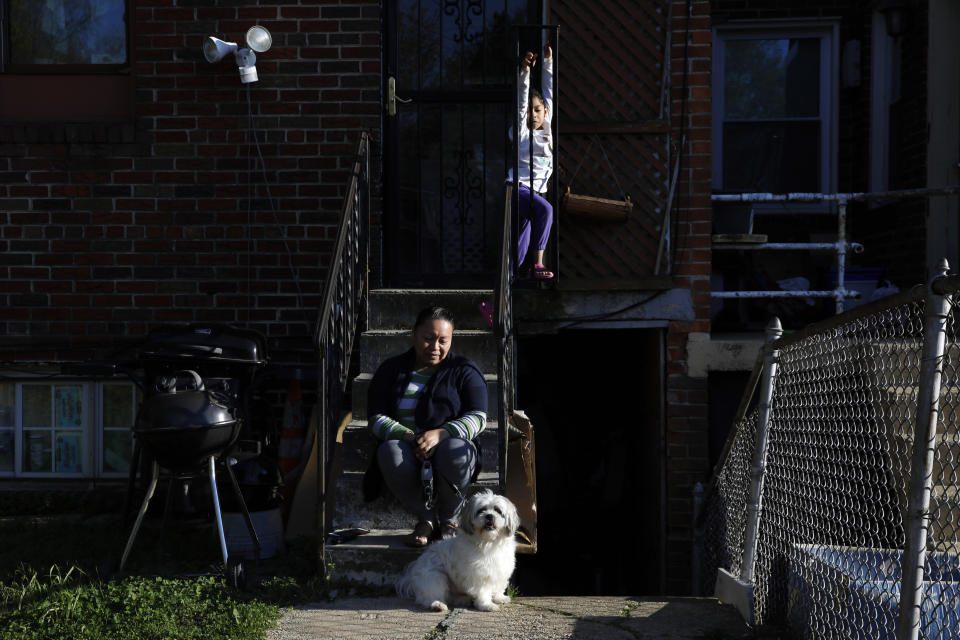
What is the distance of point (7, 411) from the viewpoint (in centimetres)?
655

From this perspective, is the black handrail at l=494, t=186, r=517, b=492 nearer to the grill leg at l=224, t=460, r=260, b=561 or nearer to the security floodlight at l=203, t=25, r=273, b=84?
the grill leg at l=224, t=460, r=260, b=561

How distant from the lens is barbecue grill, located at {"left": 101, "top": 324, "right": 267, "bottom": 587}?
4.68 metres

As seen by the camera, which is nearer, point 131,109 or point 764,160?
point 131,109

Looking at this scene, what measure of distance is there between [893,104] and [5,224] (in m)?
6.90

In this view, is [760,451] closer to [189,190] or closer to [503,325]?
[503,325]

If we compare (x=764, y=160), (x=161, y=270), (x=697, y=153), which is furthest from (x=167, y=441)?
(x=764, y=160)

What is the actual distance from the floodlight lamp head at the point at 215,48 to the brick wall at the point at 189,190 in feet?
0.52

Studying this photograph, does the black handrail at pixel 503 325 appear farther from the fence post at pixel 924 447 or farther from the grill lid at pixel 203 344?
the fence post at pixel 924 447

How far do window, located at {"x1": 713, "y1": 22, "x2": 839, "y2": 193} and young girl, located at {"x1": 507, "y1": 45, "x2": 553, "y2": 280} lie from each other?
2842 mm

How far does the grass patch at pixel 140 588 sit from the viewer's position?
13.3 ft

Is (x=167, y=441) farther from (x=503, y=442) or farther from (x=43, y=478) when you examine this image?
(x=43, y=478)

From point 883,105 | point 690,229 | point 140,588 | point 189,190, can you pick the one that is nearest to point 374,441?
point 140,588

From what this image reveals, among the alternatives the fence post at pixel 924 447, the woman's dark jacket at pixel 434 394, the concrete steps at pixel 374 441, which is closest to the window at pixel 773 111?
the concrete steps at pixel 374 441

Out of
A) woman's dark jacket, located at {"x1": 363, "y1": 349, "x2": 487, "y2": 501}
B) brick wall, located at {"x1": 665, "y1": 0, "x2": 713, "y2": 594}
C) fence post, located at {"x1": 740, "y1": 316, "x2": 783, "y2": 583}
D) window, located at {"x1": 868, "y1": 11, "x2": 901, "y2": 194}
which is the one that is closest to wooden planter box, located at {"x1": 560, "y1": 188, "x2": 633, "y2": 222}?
brick wall, located at {"x1": 665, "y1": 0, "x2": 713, "y2": 594}
